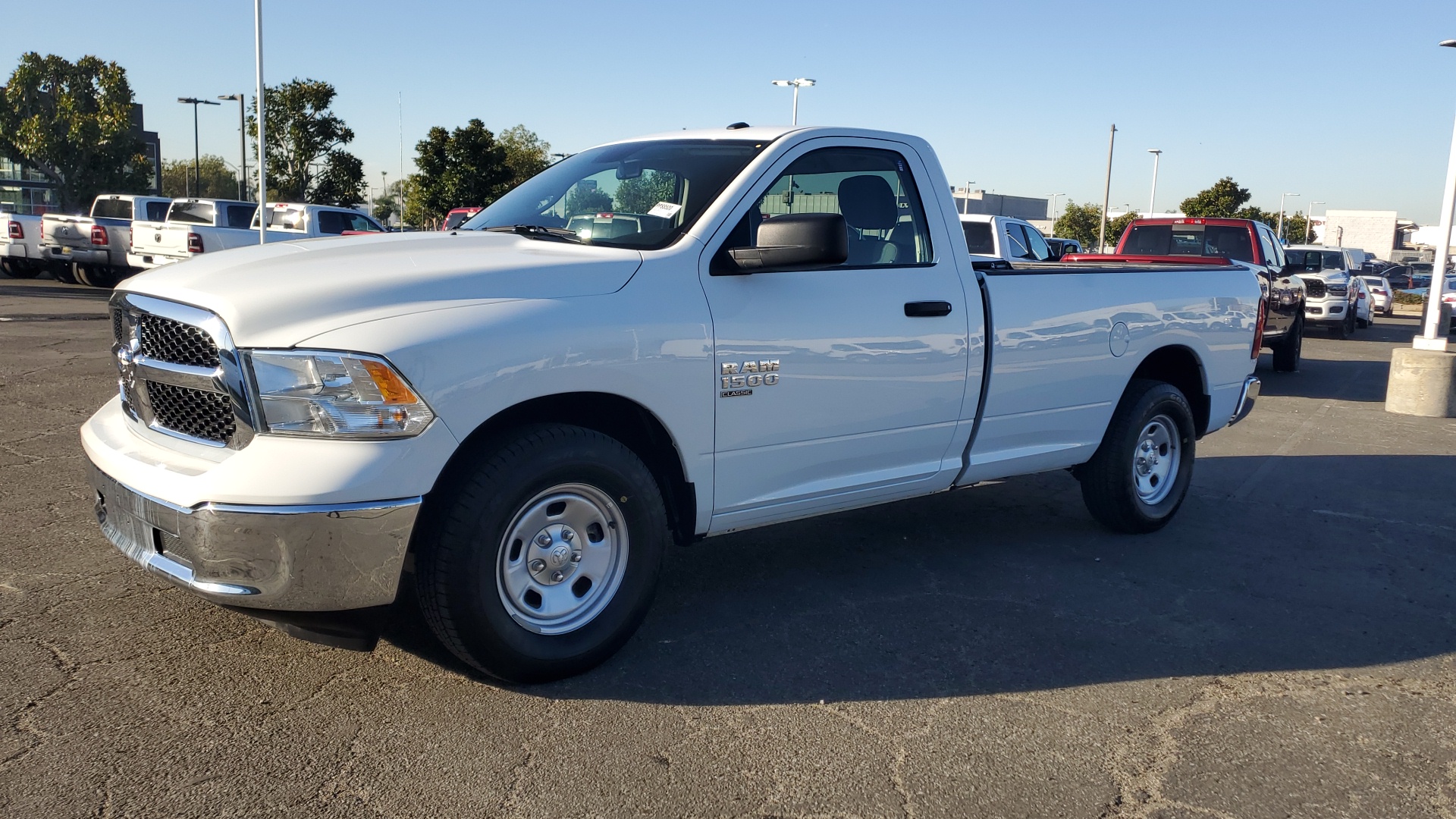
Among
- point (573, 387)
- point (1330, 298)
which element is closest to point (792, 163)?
point (573, 387)

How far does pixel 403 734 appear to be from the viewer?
10.8ft

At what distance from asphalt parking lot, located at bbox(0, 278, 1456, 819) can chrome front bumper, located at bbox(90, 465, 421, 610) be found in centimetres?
44

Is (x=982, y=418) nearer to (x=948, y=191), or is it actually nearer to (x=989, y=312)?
(x=989, y=312)

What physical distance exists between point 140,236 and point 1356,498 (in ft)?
63.6

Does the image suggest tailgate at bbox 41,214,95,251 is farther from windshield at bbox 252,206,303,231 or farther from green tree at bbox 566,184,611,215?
green tree at bbox 566,184,611,215

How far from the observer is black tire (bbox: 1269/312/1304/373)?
14.1 metres

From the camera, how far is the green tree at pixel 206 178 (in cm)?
8756

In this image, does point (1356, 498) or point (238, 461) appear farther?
point (1356, 498)

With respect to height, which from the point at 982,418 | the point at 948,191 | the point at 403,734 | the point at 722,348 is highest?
the point at 948,191

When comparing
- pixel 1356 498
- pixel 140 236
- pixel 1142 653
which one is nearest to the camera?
pixel 1142 653

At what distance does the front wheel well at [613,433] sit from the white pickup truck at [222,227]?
16001 millimetres

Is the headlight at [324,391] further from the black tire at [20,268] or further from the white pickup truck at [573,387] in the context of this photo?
the black tire at [20,268]

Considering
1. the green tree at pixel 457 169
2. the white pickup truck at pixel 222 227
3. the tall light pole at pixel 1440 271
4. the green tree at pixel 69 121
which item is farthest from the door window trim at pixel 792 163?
the green tree at pixel 69 121

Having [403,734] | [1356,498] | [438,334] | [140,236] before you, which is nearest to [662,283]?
[438,334]
